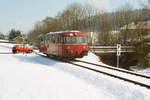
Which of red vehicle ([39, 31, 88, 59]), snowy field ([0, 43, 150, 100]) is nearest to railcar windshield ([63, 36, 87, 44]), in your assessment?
red vehicle ([39, 31, 88, 59])

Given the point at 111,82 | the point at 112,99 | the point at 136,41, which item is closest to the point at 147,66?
the point at 136,41

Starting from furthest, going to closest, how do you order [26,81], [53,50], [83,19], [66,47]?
1. [83,19]
2. [53,50]
3. [66,47]
4. [26,81]

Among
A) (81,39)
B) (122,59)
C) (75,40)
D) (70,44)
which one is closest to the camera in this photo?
(70,44)

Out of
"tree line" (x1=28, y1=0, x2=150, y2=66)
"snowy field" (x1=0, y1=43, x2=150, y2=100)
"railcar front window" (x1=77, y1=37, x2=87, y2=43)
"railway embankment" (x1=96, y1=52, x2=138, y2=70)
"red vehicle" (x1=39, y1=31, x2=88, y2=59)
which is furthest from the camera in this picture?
"tree line" (x1=28, y1=0, x2=150, y2=66)

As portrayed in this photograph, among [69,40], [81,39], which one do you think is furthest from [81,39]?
[69,40]

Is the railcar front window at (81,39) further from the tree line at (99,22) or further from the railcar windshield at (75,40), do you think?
the tree line at (99,22)

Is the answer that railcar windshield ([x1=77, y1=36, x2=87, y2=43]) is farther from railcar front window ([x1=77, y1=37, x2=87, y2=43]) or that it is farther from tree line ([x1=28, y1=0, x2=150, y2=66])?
tree line ([x1=28, y1=0, x2=150, y2=66])

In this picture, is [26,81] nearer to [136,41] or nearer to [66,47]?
[66,47]

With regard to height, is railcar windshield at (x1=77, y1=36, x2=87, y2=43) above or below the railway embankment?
above

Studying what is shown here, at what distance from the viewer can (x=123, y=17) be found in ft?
145

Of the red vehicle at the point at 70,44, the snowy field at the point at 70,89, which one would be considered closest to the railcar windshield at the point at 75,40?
the red vehicle at the point at 70,44

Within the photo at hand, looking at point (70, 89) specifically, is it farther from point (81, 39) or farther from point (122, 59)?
point (122, 59)

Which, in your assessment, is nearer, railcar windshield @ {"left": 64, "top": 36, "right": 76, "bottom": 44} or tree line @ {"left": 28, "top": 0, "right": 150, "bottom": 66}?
railcar windshield @ {"left": 64, "top": 36, "right": 76, "bottom": 44}

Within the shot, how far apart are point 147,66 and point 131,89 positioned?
16311mm
